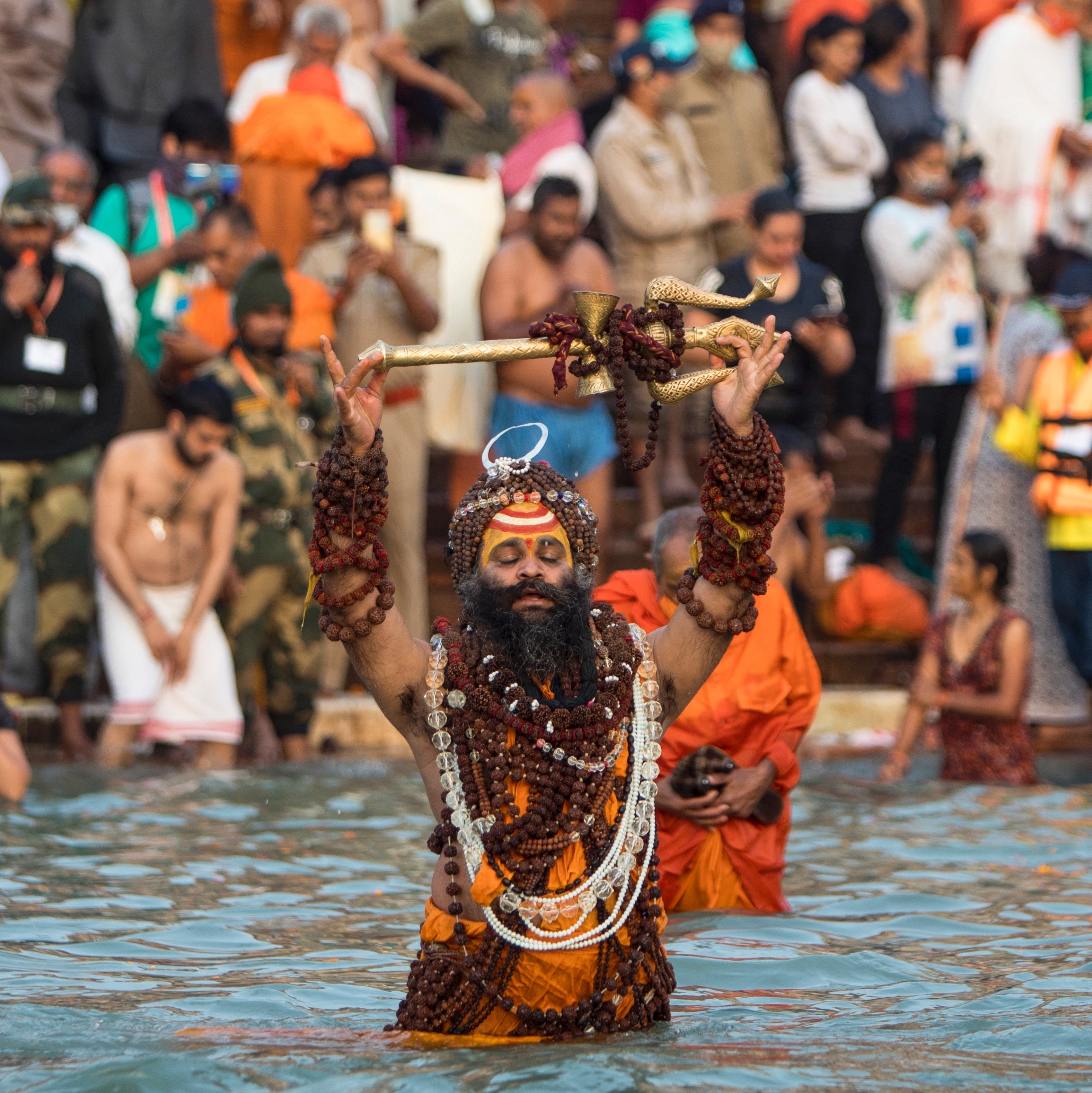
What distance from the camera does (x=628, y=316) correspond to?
5.20 meters

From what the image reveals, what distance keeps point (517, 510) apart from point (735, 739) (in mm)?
2179

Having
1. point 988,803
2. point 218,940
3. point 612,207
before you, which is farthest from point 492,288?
point 218,940

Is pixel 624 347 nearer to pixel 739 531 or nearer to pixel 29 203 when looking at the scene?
pixel 739 531

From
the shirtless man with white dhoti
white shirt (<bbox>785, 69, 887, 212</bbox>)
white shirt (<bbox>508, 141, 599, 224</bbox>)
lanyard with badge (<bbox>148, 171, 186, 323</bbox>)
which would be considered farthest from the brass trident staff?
white shirt (<bbox>785, 69, 887, 212</bbox>)

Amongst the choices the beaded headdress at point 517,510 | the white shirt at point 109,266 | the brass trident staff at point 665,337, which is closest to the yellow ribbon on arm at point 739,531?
the brass trident staff at point 665,337

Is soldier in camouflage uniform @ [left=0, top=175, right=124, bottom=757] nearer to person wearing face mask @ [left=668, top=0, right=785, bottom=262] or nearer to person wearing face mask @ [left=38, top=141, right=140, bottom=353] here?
person wearing face mask @ [left=38, top=141, right=140, bottom=353]

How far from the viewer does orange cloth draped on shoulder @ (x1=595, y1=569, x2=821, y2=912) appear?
23.5 feet

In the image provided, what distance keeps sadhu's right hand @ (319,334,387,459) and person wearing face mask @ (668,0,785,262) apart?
785 centimetres

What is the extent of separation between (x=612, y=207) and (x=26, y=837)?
18.3ft

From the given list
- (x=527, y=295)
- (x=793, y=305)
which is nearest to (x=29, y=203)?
(x=527, y=295)

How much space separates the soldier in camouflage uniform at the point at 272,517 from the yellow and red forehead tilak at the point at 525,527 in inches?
204

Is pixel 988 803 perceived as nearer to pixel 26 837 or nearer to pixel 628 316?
pixel 26 837

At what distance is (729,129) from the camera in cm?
1303

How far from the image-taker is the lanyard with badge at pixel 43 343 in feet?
33.1
